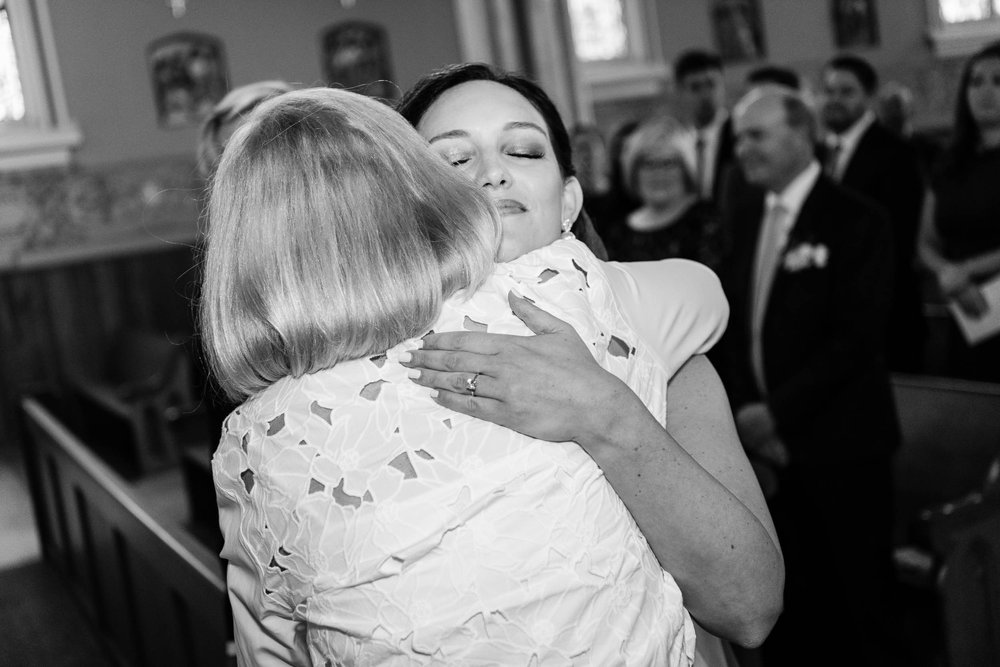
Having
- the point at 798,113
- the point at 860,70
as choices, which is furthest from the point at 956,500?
the point at 860,70

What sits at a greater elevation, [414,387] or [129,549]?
[414,387]

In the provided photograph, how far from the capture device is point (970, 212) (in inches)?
174

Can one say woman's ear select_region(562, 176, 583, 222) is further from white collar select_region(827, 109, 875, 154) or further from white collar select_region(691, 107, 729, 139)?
white collar select_region(691, 107, 729, 139)

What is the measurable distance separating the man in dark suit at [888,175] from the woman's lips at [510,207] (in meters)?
3.63

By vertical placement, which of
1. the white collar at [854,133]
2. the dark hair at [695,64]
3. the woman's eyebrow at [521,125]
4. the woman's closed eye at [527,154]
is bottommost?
the white collar at [854,133]

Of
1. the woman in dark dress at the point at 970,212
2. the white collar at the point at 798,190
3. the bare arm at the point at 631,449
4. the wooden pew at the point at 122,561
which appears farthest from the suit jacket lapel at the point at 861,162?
the bare arm at the point at 631,449

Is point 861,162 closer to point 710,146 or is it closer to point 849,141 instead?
point 849,141

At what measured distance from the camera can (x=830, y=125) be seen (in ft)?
19.2

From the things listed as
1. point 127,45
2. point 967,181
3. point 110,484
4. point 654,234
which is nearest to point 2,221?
point 127,45

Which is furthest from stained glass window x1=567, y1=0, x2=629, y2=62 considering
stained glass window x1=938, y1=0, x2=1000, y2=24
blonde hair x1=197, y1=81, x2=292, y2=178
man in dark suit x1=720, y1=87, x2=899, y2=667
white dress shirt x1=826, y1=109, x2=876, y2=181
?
blonde hair x1=197, y1=81, x2=292, y2=178

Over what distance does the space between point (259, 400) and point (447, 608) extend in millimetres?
362

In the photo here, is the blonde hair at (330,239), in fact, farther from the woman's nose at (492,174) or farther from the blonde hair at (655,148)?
the blonde hair at (655,148)

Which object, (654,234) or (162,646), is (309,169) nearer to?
(162,646)

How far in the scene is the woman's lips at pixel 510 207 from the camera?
4.77ft
